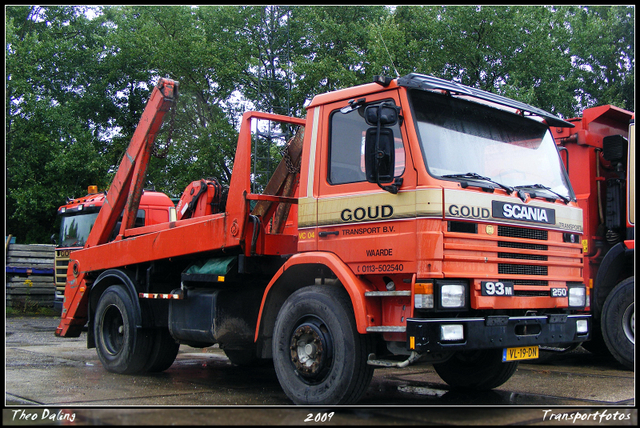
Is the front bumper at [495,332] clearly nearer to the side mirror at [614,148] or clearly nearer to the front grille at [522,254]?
the front grille at [522,254]

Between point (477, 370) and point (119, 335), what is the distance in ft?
15.1

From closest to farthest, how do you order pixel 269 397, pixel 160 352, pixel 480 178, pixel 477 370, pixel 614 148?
pixel 480 178, pixel 269 397, pixel 477 370, pixel 160 352, pixel 614 148

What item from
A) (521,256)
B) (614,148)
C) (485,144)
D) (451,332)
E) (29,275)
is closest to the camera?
(451,332)

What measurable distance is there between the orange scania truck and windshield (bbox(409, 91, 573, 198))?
0.5 inches

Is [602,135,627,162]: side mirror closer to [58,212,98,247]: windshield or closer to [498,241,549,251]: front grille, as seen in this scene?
[498,241,549,251]: front grille

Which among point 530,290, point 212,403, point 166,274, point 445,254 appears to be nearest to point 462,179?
point 445,254

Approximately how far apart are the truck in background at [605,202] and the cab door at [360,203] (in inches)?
153

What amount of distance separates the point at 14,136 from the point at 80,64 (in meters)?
5.03

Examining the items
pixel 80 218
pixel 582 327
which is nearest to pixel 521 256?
pixel 582 327

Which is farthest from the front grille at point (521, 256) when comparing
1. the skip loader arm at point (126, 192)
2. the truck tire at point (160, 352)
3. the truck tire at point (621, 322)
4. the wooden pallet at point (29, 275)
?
the wooden pallet at point (29, 275)

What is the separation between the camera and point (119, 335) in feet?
28.0

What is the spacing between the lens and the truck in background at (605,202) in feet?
28.0

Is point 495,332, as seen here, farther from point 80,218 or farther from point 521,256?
point 80,218

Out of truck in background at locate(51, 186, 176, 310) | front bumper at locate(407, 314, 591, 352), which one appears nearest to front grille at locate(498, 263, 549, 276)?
front bumper at locate(407, 314, 591, 352)
